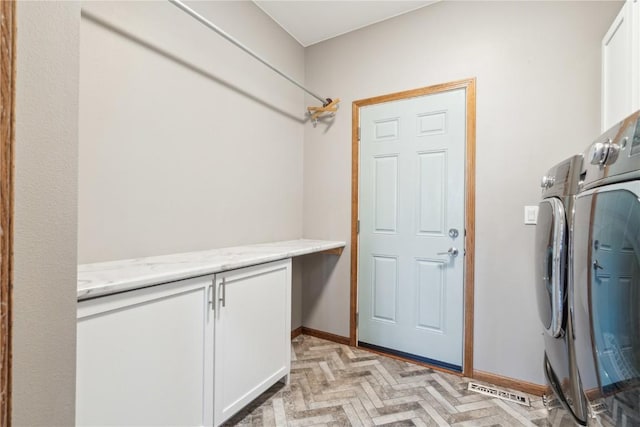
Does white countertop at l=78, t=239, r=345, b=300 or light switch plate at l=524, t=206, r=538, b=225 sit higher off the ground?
light switch plate at l=524, t=206, r=538, b=225

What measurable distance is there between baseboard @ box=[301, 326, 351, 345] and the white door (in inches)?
6.3

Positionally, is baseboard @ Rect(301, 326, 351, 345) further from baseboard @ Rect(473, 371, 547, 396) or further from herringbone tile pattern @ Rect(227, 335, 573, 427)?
baseboard @ Rect(473, 371, 547, 396)

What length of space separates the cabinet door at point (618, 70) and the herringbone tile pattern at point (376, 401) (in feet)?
4.91

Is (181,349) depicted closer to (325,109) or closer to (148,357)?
(148,357)

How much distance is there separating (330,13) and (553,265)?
2.35m

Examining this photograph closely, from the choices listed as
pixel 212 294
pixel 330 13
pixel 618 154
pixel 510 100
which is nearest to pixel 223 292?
pixel 212 294

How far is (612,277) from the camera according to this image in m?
0.65

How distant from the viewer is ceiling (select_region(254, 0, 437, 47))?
7.43ft

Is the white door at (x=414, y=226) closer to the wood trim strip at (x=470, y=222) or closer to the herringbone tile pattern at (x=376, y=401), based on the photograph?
the wood trim strip at (x=470, y=222)

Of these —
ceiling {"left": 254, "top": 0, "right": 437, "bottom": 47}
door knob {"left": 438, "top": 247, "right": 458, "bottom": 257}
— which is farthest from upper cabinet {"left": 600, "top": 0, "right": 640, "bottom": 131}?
ceiling {"left": 254, "top": 0, "right": 437, "bottom": 47}

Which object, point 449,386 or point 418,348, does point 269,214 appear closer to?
point 418,348

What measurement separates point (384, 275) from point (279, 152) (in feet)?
4.52

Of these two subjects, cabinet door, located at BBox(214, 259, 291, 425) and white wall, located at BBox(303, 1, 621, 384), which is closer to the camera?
cabinet door, located at BBox(214, 259, 291, 425)

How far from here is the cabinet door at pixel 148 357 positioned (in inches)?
39.6
